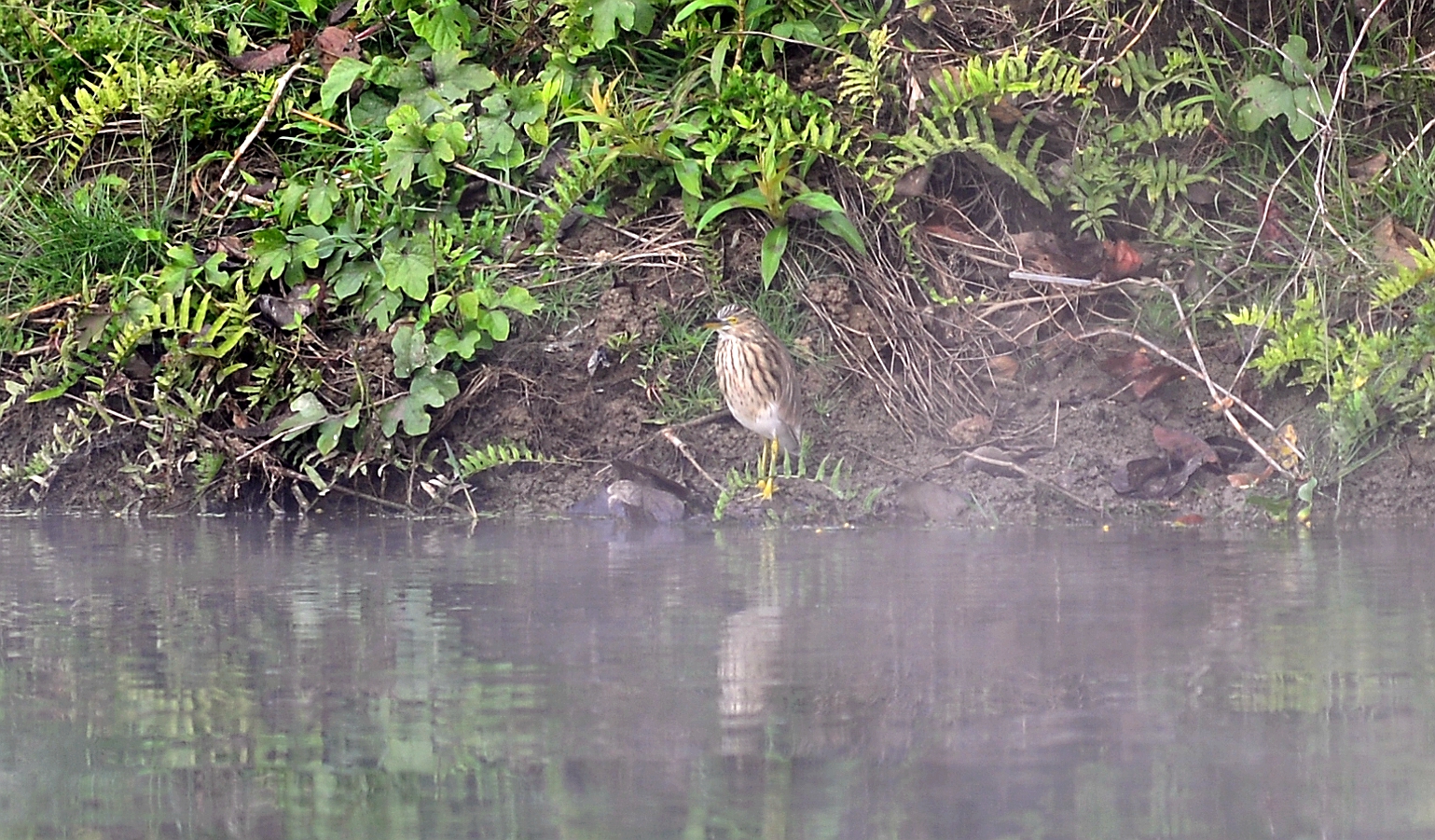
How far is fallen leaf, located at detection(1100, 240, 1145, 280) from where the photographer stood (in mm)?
5902

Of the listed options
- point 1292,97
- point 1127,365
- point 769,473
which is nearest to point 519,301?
point 769,473

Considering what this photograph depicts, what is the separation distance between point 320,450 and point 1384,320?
3.73 metres

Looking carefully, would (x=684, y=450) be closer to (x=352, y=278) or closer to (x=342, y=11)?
(x=352, y=278)

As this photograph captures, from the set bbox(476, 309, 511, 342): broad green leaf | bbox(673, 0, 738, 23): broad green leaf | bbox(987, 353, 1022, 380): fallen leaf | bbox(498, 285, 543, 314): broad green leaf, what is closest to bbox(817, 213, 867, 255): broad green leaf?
bbox(987, 353, 1022, 380): fallen leaf

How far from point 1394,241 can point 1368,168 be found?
0.39 metres

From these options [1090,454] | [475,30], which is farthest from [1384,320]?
[475,30]

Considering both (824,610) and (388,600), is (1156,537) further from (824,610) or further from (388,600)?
(388,600)

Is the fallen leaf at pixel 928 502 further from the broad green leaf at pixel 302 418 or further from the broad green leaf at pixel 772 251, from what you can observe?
the broad green leaf at pixel 302 418

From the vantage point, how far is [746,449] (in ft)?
18.6

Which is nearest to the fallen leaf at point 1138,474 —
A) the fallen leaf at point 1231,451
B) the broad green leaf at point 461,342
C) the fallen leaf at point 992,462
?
the fallen leaf at point 1231,451

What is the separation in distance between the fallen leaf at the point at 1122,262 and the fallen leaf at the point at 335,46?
3.01 m

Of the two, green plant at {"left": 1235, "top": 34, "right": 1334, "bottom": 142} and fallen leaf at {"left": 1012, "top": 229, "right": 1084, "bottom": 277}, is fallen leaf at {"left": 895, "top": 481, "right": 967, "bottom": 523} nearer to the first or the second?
fallen leaf at {"left": 1012, "top": 229, "right": 1084, "bottom": 277}

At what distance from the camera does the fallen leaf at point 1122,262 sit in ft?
19.4

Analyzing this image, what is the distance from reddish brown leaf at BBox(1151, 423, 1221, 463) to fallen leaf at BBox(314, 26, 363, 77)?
3.39 m
